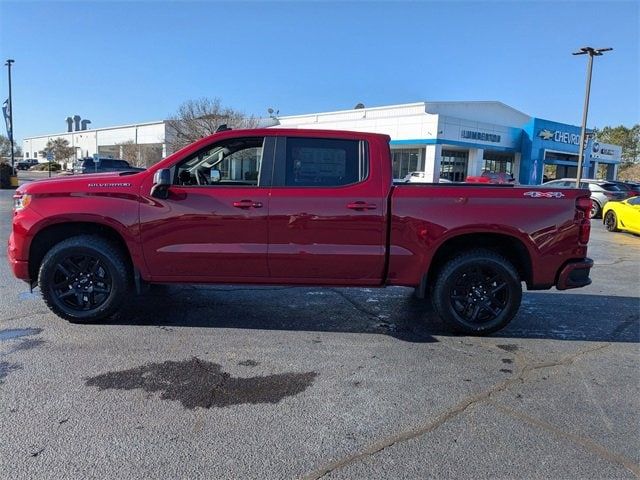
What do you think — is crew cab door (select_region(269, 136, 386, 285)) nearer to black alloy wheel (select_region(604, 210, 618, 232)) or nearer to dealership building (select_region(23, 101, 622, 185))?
black alloy wheel (select_region(604, 210, 618, 232))

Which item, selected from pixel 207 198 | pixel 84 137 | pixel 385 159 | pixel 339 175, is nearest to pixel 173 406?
pixel 207 198

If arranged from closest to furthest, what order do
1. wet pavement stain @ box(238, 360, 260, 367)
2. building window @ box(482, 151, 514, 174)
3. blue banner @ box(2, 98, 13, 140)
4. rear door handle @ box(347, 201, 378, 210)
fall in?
wet pavement stain @ box(238, 360, 260, 367)
rear door handle @ box(347, 201, 378, 210)
blue banner @ box(2, 98, 13, 140)
building window @ box(482, 151, 514, 174)

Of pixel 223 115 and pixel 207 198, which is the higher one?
pixel 223 115

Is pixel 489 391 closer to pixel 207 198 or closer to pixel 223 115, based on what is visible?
pixel 207 198

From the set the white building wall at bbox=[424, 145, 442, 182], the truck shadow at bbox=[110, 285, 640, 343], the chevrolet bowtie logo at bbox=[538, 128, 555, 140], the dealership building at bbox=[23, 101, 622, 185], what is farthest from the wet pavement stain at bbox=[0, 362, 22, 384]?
the chevrolet bowtie logo at bbox=[538, 128, 555, 140]

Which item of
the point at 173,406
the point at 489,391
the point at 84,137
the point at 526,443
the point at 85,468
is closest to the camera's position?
the point at 85,468

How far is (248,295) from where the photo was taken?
6.39 meters

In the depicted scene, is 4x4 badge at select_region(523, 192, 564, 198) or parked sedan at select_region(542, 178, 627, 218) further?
parked sedan at select_region(542, 178, 627, 218)

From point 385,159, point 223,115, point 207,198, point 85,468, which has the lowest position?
point 85,468

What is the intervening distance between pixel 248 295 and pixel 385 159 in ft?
8.65

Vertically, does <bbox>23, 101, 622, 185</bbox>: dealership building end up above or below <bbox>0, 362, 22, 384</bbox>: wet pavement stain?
above

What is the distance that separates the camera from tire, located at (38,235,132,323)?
4879 millimetres

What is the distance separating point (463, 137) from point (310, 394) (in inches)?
1523

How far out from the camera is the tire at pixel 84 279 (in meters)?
4.88
